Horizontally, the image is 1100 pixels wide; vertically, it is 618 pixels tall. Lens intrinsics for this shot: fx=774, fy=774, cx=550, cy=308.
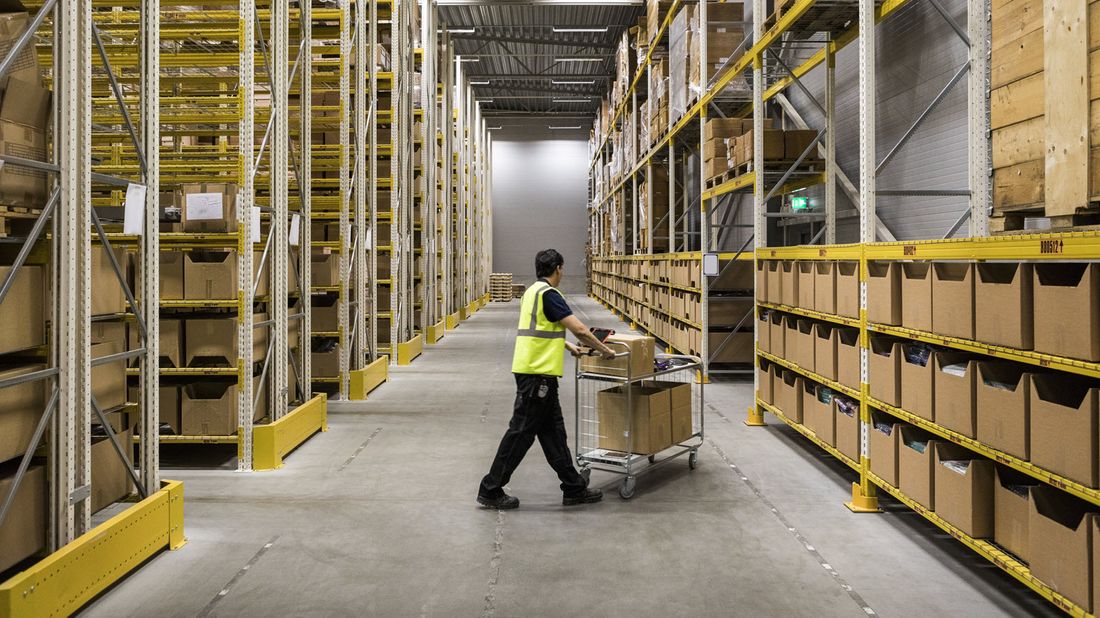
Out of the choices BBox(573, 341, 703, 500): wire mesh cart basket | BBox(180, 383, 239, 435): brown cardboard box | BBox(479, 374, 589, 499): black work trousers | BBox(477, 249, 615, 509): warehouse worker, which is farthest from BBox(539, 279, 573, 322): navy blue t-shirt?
BBox(180, 383, 239, 435): brown cardboard box

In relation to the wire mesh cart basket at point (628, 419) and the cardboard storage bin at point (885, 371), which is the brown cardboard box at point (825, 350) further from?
the wire mesh cart basket at point (628, 419)

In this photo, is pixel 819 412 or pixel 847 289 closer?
pixel 847 289

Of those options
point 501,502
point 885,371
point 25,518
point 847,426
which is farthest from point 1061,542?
point 25,518

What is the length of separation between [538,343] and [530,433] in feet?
2.07

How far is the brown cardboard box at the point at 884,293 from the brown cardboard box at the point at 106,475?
4.82 meters

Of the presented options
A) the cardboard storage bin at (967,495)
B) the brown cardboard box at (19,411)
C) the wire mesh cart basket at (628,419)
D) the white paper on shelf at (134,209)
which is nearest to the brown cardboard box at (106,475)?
the brown cardboard box at (19,411)

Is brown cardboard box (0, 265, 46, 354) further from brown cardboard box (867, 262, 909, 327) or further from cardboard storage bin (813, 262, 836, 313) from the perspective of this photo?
cardboard storage bin (813, 262, 836, 313)

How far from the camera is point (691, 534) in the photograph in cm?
498

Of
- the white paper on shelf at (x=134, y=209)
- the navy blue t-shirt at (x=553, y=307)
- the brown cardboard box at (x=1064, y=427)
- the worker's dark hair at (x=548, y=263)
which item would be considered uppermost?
A: the white paper on shelf at (x=134, y=209)

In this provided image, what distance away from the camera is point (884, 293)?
5.16m

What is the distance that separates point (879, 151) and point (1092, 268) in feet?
24.5

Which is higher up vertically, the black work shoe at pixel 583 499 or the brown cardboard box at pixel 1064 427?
the brown cardboard box at pixel 1064 427

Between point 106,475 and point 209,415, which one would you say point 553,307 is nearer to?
point 106,475

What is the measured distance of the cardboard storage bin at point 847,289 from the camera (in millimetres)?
5684
